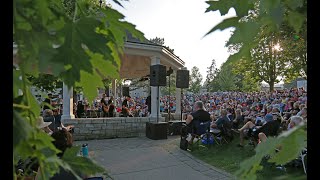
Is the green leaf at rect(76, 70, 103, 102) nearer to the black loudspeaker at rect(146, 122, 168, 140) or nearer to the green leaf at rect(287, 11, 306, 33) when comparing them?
the green leaf at rect(287, 11, 306, 33)

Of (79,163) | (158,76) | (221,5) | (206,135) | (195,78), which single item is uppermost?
(195,78)

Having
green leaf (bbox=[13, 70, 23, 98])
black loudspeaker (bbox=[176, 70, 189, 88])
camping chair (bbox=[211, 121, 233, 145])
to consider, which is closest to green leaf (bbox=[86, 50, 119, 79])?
green leaf (bbox=[13, 70, 23, 98])

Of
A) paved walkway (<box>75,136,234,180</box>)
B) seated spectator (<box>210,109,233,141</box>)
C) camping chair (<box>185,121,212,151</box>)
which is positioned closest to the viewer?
paved walkway (<box>75,136,234,180</box>)

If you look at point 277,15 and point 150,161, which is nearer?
point 277,15

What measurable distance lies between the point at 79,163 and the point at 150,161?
788 cm

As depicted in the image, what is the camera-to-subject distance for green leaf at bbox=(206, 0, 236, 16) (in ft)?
2.92

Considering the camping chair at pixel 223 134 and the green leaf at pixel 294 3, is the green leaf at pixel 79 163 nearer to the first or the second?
the green leaf at pixel 294 3

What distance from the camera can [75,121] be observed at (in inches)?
460

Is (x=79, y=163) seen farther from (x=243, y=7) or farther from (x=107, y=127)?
(x=107, y=127)

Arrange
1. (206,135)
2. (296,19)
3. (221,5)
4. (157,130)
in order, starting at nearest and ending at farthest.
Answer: (296,19) < (221,5) < (206,135) < (157,130)

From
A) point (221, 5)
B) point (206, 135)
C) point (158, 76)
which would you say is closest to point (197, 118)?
point (206, 135)

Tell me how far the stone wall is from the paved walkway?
0.60 m

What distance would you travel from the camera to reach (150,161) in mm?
8406
